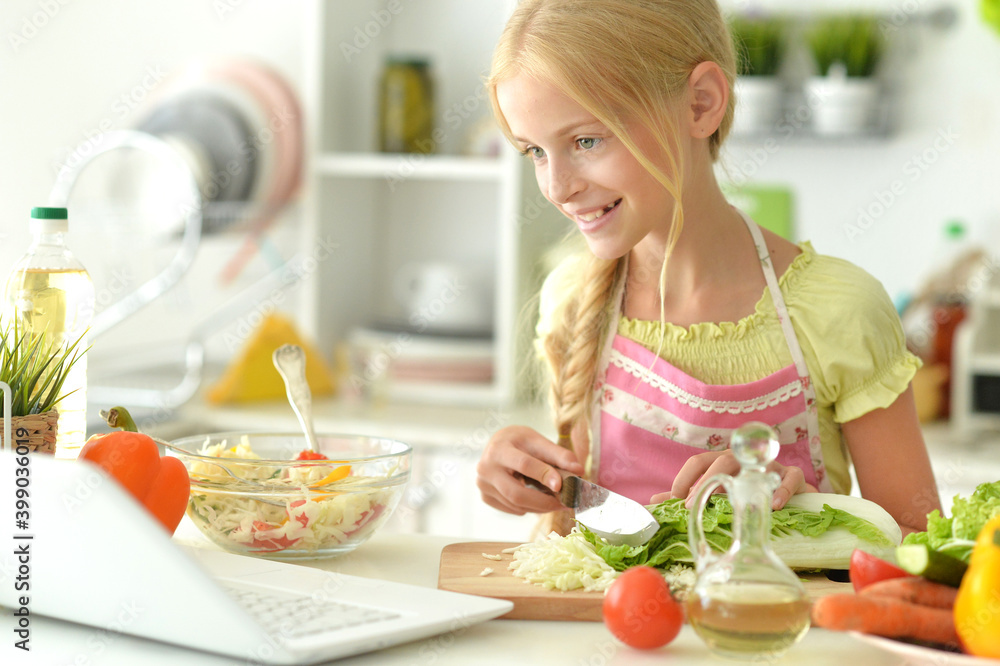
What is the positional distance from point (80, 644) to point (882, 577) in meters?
0.55

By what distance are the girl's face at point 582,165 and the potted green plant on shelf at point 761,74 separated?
1381 mm

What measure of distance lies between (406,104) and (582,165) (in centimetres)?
150

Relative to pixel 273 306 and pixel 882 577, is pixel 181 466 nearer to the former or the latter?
pixel 882 577

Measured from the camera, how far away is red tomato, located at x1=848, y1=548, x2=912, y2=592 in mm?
728

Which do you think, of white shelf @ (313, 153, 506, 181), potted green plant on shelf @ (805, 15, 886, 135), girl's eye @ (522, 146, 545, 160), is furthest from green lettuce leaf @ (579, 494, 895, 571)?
potted green plant on shelf @ (805, 15, 886, 135)

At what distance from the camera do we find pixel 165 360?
2.55 m

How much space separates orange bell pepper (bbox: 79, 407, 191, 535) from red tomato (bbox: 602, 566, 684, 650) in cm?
36

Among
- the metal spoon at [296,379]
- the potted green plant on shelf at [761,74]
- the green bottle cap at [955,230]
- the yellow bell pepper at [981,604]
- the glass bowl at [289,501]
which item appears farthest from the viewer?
the potted green plant on shelf at [761,74]

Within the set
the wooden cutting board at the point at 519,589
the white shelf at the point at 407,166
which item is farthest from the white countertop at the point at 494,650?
the white shelf at the point at 407,166

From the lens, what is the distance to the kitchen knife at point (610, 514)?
85 centimetres

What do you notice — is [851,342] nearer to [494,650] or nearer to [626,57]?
[626,57]

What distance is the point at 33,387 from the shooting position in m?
0.85

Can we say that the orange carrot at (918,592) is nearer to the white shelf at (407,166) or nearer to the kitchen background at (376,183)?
the kitchen background at (376,183)

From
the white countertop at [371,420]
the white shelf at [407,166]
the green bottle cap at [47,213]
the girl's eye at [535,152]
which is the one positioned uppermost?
the white shelf at [407,166]
